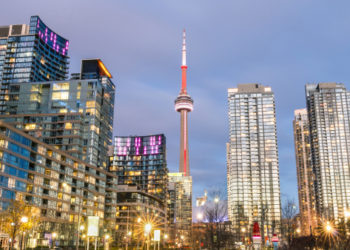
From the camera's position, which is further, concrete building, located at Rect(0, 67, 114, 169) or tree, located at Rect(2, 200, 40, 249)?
concrete building, located at Rect(0, 67, 114, 169)

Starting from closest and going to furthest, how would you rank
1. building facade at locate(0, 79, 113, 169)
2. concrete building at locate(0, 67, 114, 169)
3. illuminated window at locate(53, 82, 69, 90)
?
building facade at locate(0, 79, 113, 169), concrete building at locate(0, 67, 114, 169), illuminated window at locate(53, 82, 69, 90)

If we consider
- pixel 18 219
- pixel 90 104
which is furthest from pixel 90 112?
pixel 18 219

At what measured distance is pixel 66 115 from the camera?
152 m

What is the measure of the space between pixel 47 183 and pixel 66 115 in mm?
47702

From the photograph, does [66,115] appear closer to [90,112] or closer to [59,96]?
[90,112]

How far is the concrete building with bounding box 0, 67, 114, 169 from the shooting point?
492ft

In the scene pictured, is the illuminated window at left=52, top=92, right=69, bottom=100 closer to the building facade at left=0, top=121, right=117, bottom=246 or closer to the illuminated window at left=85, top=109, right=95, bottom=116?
the illuminated window at left=85, top=109, right=95, bottom=116

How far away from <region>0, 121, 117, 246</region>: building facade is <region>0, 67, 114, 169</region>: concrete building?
16811 millimetres

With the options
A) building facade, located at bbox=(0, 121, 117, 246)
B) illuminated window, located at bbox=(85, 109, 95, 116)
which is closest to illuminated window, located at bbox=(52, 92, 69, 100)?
illuminated window, located at bbox=(85, 109, 95, 116)

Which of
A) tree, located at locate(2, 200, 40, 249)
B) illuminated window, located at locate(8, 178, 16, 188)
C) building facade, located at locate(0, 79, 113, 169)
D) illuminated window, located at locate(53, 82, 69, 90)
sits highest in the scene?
illuminated window, located at locate(53, 82, 69, 90)

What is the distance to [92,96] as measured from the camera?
162 meters

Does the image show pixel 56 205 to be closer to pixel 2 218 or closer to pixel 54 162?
pixel 54 162

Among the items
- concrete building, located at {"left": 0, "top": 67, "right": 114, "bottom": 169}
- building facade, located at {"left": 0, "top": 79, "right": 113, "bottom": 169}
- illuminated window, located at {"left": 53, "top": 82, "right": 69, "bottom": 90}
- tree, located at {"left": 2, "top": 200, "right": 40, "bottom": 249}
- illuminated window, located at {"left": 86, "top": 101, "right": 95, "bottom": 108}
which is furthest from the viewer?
illuminated window, located at {"left": 53, "top": 82, "right": 69, "bottom": 90}

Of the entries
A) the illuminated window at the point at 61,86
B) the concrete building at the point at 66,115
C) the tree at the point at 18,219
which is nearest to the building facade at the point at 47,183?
the tree at the point at 18,219
